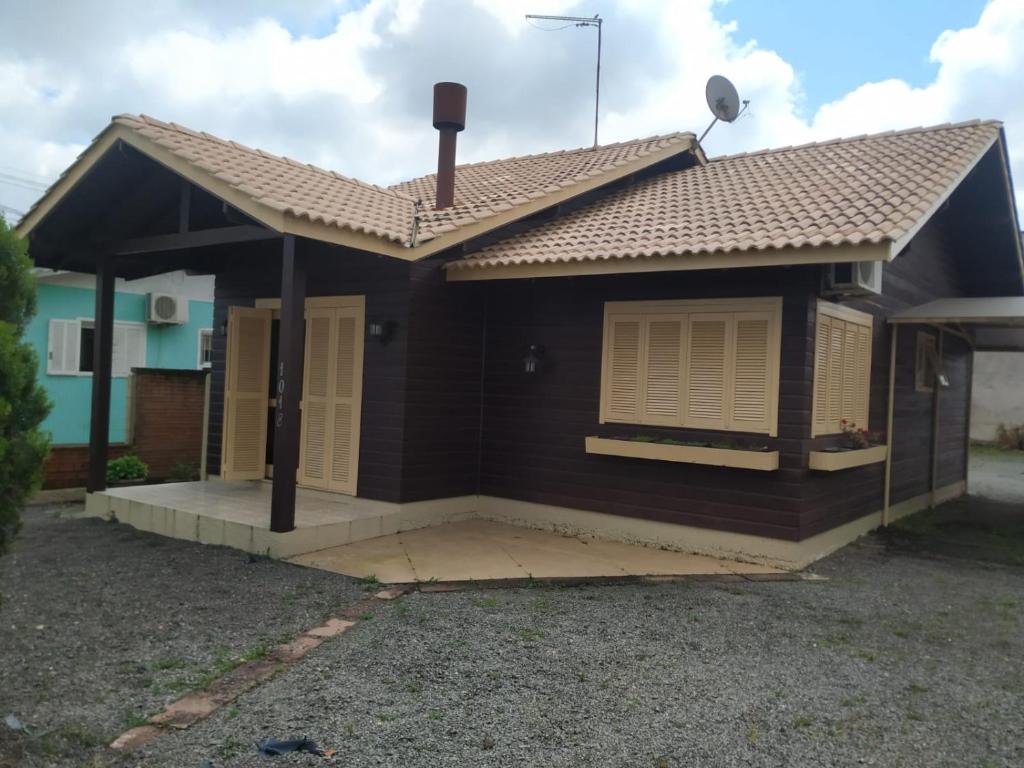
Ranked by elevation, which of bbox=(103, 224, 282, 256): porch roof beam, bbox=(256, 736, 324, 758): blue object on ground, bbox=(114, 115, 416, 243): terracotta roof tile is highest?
bbox=(114, 115, 416, 243): terracotta roof tile

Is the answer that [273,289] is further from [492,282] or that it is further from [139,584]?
[139,584]

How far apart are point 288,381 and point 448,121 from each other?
4.25m

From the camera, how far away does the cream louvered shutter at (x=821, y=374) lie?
22.3 ft

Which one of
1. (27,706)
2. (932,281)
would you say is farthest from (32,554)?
(932,281)

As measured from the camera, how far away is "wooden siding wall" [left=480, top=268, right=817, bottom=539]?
21.7 ft

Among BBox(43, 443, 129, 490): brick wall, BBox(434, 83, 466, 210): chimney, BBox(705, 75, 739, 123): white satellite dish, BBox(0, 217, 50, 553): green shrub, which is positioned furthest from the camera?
BBox(705, 75, 739, 123): white satellite dish

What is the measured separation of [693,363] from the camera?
Result: 23.2 feet

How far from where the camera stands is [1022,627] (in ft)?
17.4

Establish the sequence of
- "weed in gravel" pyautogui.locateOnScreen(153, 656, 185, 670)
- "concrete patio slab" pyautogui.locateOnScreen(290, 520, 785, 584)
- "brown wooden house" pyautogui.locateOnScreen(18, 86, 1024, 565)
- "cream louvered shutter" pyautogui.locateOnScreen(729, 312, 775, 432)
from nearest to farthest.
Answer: "weed in gravel" pyautogui.locateOnScreen(153, 656, 185, 670)
"concrete patio slab" pyautogui.locateOnScreen(290, 520, 785, 584)
"brown wooden house" pyautogui.locateOnScreen(18, 86, 1024, 565)
"cream louvered shutter" pyautogui.locateOnScreen(729, 312, 775, 432)

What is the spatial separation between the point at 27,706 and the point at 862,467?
7.32m

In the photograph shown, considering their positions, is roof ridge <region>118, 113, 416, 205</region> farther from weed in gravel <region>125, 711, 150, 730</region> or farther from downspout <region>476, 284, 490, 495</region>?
weed in gravel <region>125, 711, 150, 730</region>

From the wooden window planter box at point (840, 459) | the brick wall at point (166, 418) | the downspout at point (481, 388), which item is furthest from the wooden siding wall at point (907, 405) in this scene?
the brick wall at point (166, 418)

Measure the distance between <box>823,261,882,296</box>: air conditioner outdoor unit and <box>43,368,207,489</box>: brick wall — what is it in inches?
327

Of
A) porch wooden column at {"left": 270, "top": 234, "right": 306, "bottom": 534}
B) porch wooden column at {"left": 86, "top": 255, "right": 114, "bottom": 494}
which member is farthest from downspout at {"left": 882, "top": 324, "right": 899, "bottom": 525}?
porch wooden column at {"left": 86, "top": 255, "right": 114, "bottom": 494}
